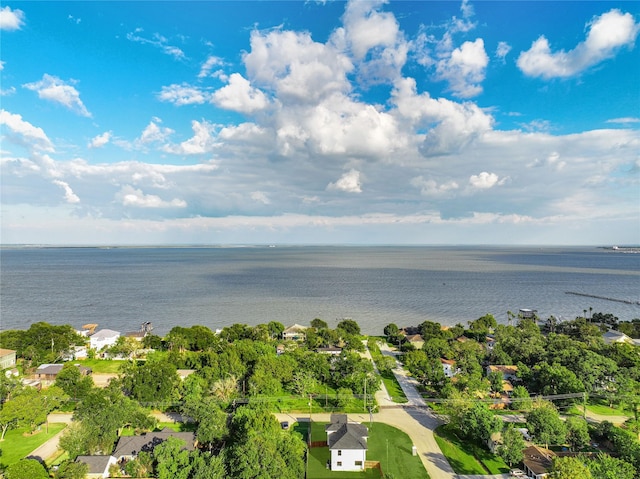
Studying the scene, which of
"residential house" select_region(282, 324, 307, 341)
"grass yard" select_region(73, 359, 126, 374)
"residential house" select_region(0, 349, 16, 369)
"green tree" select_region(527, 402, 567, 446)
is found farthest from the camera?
"residential house" select_region(282, 324, 307, 341)

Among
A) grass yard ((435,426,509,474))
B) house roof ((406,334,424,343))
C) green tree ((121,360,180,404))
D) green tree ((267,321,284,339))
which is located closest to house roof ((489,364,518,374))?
house roof ((406,334,424,343))

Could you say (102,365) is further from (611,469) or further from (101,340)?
(611,469)

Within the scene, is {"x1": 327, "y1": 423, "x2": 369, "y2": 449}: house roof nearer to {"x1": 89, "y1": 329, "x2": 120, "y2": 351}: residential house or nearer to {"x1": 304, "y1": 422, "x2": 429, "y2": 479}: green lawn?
{"x1": 304, "y1": 422, "x2": 429, "y2": 479}: green lawn

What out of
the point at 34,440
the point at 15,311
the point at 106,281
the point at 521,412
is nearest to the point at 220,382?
the point at 34,440

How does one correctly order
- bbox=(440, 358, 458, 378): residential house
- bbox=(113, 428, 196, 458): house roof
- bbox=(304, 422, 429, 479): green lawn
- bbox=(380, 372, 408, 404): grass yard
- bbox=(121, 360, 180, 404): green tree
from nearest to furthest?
1. bbox=(304, 422, 429, 479): green lawn
2. bbox=(113, 428, 196, 458): house roof
3. bbox=(121, 360, 180, 404): green tree
4. bbox=(380, 372, 408, 404): grass yard
5. bbox=(440, 358, 458, 378): residential house

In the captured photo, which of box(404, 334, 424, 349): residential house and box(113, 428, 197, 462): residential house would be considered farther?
box(404, 334, 424, 349): residential house
